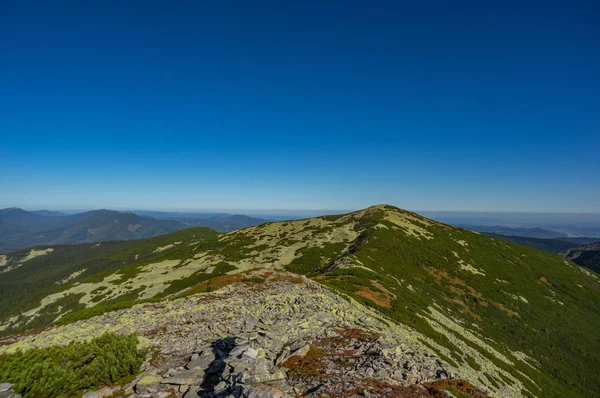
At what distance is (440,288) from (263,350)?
55.3m

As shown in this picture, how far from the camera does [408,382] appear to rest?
13.6m

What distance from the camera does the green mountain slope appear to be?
114 feet

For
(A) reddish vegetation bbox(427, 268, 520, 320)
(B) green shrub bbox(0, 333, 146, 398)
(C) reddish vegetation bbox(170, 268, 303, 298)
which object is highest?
(B) green shrub bbox(0, 333, 146, 398)

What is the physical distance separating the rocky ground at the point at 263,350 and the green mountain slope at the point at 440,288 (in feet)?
22.8

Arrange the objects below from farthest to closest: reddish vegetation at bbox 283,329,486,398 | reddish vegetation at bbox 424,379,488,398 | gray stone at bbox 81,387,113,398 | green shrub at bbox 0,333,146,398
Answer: reddish vegetation at bbox 424,379,488,398 < gray stone at bbox 81,387,113,398 < reddish vegetation at bbox 283,329,486,398 < green shrub at bbox 0,333,146,398

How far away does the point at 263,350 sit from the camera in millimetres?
15859

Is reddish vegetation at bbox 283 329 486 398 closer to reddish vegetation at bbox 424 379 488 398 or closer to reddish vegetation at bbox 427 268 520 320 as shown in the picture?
reddish vegetation at bbox 424 379 488 398

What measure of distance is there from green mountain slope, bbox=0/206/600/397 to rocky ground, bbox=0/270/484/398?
6953 millimetres

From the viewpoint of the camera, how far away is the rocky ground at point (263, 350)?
12.7 metres

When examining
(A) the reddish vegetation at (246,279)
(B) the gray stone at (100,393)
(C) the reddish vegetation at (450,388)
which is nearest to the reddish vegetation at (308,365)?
(C) the reddish vegetation at (450,388)

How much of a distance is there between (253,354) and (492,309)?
193 ft

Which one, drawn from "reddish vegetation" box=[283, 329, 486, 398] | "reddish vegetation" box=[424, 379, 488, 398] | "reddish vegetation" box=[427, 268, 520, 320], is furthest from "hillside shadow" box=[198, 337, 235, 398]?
"reddish vegetation" box=[427, 268, 520, 320]

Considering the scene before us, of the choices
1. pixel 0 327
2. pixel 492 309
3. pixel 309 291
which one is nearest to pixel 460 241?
pixel 492 309

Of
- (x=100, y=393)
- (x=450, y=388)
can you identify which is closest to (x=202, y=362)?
(x=100, y=393)
